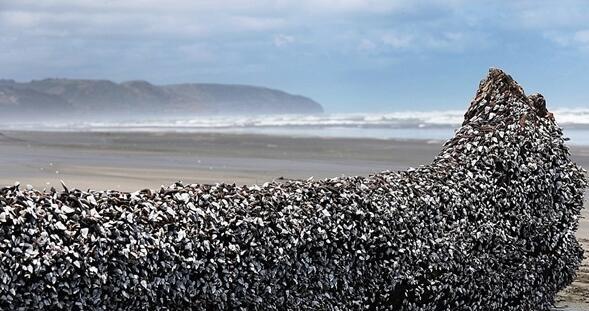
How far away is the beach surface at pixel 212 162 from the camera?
18.0 m

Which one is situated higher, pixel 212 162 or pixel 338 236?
pixel 338 236

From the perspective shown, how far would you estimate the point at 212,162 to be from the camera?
2397 centimetres

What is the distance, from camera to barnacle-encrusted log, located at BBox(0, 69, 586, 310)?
5.04 metres

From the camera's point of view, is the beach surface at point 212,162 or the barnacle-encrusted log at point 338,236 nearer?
the barnacle-encrusted log at point 338,236

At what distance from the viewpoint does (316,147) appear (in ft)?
103

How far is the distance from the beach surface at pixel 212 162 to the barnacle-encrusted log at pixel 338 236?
233cm

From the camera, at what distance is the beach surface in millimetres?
18000

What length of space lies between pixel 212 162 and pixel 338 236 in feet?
58.9

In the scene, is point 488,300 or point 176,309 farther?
point 488,300

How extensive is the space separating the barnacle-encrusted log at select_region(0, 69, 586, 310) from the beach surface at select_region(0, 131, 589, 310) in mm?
2331

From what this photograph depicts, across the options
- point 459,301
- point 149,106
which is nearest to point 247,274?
point 459,301

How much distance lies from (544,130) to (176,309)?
13.5ft

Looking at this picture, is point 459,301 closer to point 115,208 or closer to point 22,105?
point 115,208

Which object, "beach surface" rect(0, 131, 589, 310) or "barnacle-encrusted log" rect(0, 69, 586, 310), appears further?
"beach surface" rect(0, 131, 589, 310)
